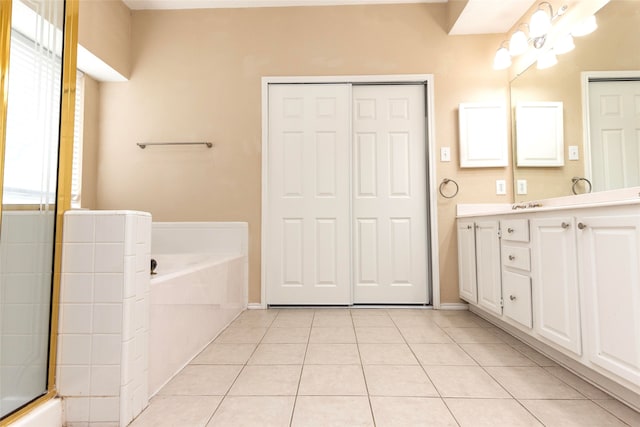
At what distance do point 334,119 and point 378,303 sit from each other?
165 cm

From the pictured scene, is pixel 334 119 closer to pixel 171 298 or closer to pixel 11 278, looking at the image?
pixel 171 298

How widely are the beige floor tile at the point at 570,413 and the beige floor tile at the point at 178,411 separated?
1229 millimetres

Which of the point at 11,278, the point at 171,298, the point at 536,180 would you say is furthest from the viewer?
the point at 536,180

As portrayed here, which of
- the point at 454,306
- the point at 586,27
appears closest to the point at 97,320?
the point at 454,306

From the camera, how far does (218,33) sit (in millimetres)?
3012

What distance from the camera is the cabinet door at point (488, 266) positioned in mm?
2172

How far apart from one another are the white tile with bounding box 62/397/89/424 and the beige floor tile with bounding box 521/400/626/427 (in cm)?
162

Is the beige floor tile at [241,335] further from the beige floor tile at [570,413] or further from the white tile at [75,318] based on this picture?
the beige floor tile at [570,413]

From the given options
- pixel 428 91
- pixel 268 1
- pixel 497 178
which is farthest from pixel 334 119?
pixel 497 178

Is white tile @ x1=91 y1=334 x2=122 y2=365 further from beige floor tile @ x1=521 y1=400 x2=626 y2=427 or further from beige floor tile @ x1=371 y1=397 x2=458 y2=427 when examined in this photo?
beige floor tile @ x1=521 y1=400 x2=626 y2=427

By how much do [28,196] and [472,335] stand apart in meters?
2.35

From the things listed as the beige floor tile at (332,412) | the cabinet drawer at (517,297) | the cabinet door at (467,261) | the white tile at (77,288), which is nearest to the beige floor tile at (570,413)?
the cabinet drawer at (517,297)

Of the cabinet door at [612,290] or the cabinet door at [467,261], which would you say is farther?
→ the cabinet door at [467,261]

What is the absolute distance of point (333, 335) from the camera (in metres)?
2.18
